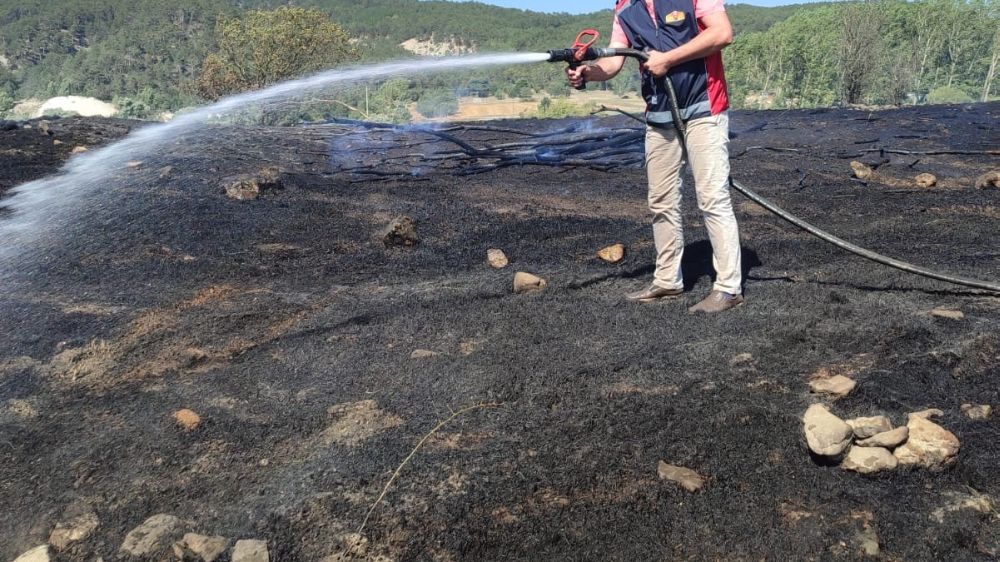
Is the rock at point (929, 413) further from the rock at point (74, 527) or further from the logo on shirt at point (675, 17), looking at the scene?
the rock at point (74, 527)

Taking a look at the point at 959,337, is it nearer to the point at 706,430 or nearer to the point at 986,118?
the point at 706,430

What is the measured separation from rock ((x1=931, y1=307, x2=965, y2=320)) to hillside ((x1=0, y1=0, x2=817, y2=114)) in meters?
66.7

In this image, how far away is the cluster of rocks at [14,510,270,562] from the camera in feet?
6.64

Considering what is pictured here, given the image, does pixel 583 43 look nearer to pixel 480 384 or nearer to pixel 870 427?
pixel 480 384

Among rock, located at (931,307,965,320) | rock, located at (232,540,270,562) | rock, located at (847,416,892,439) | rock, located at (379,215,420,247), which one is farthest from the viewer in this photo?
rock, located at (379,215,420,247)

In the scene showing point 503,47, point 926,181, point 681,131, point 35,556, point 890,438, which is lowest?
point 926,181

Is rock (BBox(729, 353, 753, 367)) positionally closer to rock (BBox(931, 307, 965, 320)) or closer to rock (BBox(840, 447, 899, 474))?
rock (BBox(840, 447, 899, 474))

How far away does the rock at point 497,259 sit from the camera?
4.83 m

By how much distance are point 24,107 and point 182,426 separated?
9093cm

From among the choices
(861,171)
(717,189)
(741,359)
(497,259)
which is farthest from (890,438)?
(861,171)

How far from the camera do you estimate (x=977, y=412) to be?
2.54 m

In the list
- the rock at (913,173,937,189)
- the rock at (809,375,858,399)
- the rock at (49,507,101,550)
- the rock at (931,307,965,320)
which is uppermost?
the rock at (49,507,101,550)

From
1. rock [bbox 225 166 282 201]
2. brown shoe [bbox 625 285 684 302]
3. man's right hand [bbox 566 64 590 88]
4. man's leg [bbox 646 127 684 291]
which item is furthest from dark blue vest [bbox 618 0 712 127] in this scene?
rock [bbox 225 166 282 201]

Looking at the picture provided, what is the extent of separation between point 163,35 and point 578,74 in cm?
11630
